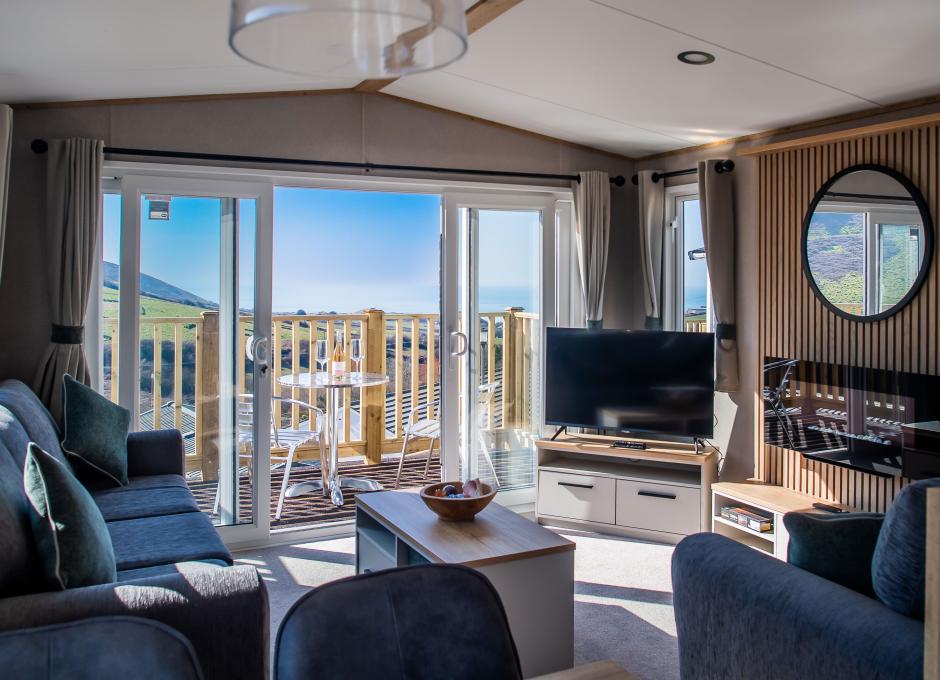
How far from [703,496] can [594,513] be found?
618 mm

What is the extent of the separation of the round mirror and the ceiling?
1.29 ft

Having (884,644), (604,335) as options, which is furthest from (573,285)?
(884,644)

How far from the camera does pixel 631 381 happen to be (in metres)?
4.67

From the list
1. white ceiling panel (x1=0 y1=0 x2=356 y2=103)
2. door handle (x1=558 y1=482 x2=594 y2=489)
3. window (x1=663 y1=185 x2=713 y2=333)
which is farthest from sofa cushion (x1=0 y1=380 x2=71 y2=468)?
window (x1=663 y1=185 x2=713 y2=333)

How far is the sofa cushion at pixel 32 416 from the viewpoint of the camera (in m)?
3.04

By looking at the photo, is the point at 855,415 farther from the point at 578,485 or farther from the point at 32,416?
the point at 32,416

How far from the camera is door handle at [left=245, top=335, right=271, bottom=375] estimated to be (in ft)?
14.2

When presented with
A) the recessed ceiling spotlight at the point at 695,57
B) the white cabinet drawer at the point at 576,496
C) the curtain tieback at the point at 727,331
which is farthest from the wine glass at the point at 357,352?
the recessed ceiling spotlight at the point at 695,57

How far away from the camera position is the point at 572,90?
13.1 ft

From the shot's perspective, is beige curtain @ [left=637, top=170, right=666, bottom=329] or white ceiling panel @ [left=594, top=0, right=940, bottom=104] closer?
white ceiling panel @ [left=594, top=0, right=940, bottom=104]

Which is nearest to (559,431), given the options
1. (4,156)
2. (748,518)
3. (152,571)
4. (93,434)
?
(748,518)

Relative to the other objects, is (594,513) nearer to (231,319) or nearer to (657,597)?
(657,597)

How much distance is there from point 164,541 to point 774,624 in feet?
6.65

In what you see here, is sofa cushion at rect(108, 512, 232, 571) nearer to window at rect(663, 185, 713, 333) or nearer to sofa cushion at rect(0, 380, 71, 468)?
sofa cushion at rect(0, 380, 71, 468)
